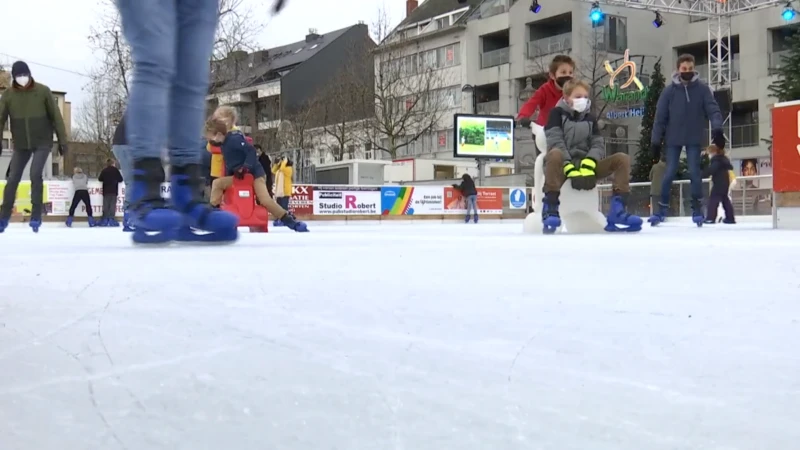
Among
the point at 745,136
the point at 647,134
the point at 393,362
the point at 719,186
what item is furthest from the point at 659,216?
the point at 745,136

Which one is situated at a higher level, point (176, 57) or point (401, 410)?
point (176, 57)

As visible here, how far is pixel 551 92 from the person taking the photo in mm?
6758

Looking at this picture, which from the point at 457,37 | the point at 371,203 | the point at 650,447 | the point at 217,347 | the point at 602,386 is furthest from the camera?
the point at 457,37

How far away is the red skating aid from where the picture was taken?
279 inches

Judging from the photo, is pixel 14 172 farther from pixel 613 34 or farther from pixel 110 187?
pixel 613 34

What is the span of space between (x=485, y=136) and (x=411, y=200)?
22.9 ft

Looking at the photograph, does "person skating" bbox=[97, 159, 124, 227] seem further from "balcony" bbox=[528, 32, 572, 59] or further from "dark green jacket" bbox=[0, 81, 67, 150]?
"balcony" bbox=[528, 32, 572, 59]

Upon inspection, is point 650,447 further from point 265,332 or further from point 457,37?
point 457,37

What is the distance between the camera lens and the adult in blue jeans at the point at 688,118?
23.2 ft

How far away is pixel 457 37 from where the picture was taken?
4178 centimetres

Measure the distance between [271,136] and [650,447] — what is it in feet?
116

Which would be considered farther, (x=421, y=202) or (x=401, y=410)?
(x=421, y=202)

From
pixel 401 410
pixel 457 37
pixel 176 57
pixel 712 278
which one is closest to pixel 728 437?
pixel 401 410

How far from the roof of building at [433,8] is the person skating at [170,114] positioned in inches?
1701
